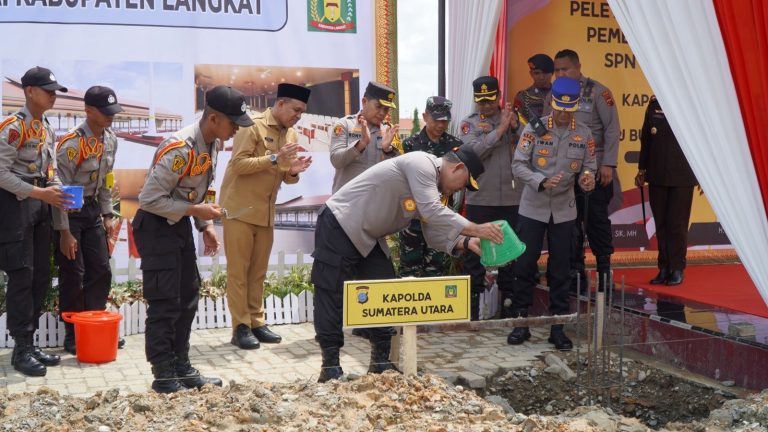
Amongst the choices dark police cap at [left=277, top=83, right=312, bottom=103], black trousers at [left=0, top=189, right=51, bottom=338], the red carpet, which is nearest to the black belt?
black trousers at [left=0, top=189, right=51, bottom=338]

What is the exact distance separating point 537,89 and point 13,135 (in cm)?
421

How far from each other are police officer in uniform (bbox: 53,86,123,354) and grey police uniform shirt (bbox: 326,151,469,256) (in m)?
1.95

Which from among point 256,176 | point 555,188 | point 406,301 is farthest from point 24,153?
point 555,188

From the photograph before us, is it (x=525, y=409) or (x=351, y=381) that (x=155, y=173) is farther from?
(x=525, y=409)

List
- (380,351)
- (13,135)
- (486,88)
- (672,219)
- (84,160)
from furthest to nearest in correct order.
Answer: (672,219), (486,88), (84,160), (13,135), (380,351)

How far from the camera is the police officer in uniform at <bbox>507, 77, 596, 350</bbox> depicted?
6.64 metres

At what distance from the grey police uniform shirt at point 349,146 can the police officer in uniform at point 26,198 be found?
1958 millimetres

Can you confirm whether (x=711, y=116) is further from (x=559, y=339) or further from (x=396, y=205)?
(x=559, y=339)

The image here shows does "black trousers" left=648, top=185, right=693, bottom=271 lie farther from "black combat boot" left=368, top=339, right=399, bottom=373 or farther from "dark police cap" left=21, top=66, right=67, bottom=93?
"dark police cap" left=21, top=66, right=67, bottom=93

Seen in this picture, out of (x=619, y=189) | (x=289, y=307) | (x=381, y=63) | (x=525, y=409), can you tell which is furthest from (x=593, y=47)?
(x=525, y=409)

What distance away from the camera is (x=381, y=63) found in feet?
27.2

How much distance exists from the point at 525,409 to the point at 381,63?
3831 mm

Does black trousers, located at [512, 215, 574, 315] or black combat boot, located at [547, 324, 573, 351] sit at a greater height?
black trousers, located at [512, 215, 574, 315]

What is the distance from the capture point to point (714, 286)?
816 centimetres
